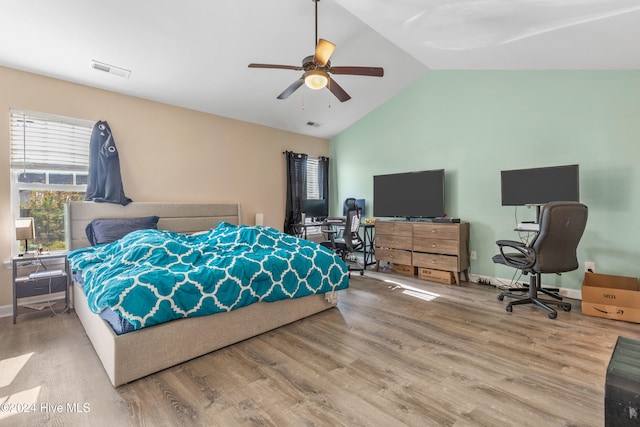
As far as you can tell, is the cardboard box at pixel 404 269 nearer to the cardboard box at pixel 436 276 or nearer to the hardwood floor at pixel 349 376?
the cardboard box at pixel 436 276

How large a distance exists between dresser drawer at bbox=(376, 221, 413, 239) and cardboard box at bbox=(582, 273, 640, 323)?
208 centimetres

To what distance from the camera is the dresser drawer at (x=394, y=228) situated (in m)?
4.54

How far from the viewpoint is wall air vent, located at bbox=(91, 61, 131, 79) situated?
127 inches

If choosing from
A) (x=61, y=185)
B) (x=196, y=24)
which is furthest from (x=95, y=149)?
(x=196, y=24)

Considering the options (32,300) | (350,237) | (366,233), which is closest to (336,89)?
(350,237)

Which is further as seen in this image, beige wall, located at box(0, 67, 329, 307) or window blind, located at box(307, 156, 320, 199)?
window blind, located at box(307, 156, 320, 199)

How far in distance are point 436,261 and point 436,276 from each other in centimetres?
22

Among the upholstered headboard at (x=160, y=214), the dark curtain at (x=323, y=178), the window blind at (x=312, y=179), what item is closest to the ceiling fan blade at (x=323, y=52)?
the upholstered headboard at (x=160, y=214)

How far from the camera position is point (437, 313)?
3053 mm

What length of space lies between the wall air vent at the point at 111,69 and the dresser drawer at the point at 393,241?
13.1 feet

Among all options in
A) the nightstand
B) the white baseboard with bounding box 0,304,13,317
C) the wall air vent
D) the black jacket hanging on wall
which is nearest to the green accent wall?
the wall air vent

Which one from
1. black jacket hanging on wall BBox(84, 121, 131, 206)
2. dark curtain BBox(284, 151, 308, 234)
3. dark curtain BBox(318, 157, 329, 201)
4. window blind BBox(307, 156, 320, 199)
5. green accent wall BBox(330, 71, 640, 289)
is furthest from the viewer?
dark curtain BBox(318, 157, 329, 201)

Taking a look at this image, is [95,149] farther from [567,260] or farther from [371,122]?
[567,260]

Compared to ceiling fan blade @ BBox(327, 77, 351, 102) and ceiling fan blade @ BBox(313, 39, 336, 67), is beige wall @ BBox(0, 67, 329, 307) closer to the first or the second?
ceiling fan blade @ BBox(327, 77, 351, 102)
